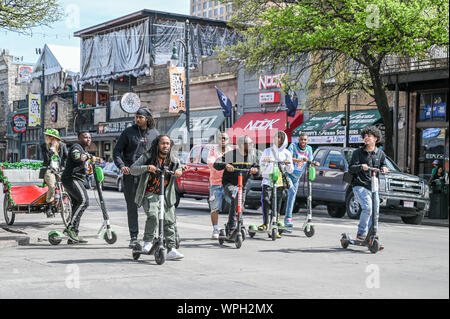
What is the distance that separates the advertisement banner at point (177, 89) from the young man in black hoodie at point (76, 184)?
3090 centimetres

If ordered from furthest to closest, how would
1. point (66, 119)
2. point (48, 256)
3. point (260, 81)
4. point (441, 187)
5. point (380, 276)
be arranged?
point (66, 119) → point (260, 81) → point (441, 187) → point (48, 256) → point (380, 276)

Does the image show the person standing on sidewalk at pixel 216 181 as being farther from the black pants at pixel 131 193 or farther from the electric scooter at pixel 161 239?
the electric scooter at pixel 161 239

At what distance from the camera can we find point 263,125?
35375 mm

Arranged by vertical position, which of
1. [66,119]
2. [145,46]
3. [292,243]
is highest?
[145,46]

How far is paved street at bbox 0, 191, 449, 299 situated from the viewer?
635 centimetres

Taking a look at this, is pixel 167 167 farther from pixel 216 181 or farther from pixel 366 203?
pixel 366 203

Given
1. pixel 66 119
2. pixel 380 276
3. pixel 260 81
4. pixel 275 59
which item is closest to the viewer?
pixel 380 276

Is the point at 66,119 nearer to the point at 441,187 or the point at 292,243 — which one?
the point at 441,187

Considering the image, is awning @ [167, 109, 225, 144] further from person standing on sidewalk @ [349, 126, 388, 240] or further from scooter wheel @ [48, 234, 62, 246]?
person standing on sidewalk @ [349, 126, 388, 240]

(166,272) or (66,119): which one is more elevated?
(66,119)

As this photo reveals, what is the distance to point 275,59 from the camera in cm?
2238

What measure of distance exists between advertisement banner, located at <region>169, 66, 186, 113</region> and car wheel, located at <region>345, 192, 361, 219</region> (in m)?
24.9
